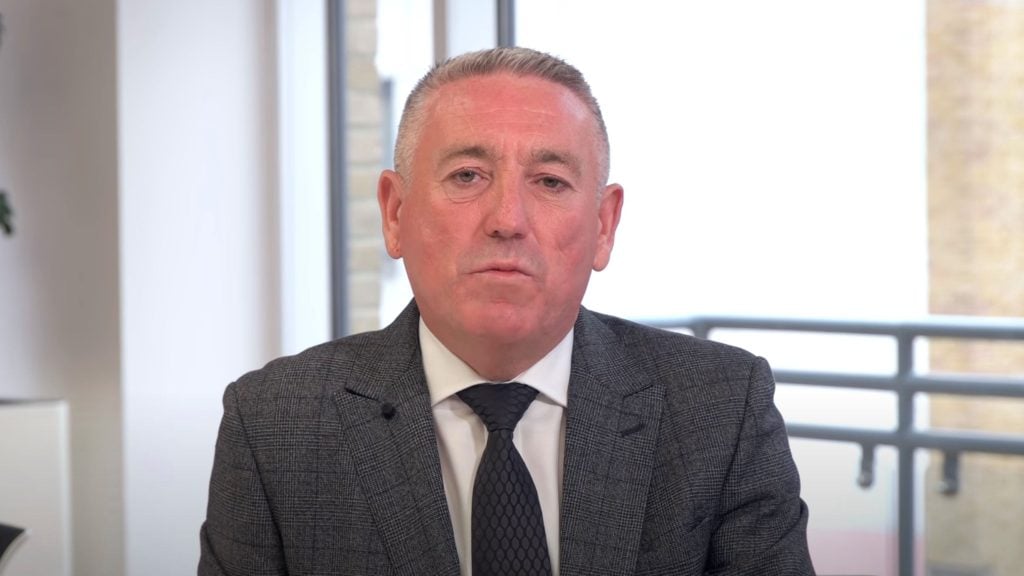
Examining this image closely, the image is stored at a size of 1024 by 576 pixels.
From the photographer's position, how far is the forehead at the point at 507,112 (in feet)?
4.45

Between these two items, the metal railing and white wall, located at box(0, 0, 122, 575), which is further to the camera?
white wall, located at box(0, 0, 122, 575)

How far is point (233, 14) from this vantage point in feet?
12.1

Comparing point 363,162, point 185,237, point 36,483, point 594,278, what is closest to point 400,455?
point 594,278

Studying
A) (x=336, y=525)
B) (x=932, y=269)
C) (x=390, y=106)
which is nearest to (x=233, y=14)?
(x=390, y=106)

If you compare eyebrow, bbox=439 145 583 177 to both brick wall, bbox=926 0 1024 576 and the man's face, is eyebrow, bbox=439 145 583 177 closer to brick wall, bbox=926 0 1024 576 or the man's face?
the man's face

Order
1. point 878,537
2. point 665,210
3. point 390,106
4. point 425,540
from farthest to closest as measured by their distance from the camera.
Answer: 1. point 390,106
2. point 665,210
3. point 878,537
4. point 425,540

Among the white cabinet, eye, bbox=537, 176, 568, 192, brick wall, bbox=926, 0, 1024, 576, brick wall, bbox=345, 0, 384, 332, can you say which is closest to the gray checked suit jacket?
eye, bbox=537, 176, 568, 192

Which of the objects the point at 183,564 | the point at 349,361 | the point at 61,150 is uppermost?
the point at 61,150

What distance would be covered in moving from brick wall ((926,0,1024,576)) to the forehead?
1.27 m

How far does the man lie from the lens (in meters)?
1.34

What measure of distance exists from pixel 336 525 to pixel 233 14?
2.69 meters

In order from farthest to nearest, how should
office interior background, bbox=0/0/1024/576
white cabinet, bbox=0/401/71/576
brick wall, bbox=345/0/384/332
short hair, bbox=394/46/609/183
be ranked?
brick wall, bbox=345/0/384/332 → white cabinet, bbox=0/401/71/576 → office interior background, bbox=0/0/1024/576 → short hair, bbox=394/46/609/183

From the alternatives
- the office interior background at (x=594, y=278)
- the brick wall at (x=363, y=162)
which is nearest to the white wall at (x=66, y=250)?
the office interior background at (x=594, y=278)

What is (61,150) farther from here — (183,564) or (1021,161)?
(1021,161)
